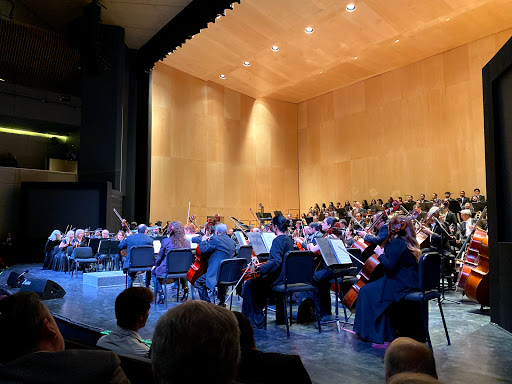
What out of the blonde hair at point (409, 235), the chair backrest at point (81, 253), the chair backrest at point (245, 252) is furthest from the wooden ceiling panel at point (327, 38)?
the blonde hair at point (409, 235)

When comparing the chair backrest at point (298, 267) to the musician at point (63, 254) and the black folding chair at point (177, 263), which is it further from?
the musician at point (63, 254)

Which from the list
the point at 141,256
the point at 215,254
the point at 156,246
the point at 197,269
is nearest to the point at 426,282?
the point at 215,254

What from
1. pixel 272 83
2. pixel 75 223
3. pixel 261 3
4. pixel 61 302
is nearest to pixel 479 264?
pixel 61 302

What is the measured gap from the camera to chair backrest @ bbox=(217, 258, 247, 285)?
5461mm

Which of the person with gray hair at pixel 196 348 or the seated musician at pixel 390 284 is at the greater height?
the person with gray hair at pixel 196 348

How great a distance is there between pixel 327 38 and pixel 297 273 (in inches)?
477

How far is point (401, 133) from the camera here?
17.3 m

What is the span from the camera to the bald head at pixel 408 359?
1.34 meters

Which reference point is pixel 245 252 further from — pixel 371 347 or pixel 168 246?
pixel 371 347

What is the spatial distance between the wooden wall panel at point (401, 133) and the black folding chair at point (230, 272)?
12.1 m

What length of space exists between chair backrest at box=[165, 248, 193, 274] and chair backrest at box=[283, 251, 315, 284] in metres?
2.24

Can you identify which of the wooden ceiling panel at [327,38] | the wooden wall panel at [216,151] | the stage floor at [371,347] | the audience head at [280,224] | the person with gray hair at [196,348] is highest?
the wooden ceiling panel at [327,38]

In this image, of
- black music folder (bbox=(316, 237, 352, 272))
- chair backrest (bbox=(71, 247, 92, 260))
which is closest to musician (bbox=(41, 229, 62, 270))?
chair backrest (bbox=(71, 247, 92, 260))

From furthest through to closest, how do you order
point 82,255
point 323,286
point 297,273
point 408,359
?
1. point 82,255
2. point 323,286
3. point 297,273
4. point 408,359
